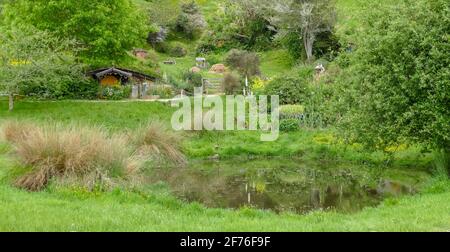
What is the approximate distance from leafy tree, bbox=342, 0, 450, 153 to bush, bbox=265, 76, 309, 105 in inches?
615

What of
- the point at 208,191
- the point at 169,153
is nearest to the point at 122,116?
the point at 169,153

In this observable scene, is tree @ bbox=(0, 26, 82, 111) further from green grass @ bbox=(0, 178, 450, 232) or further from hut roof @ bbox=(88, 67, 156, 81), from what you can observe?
green grass @ bbox=(0, 178, 450, 232)

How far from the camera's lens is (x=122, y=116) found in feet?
94.4

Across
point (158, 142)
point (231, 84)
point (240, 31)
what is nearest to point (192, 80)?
point (231, 84)

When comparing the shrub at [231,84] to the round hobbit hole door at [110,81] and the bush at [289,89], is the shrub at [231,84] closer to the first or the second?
the bush at [289,89]

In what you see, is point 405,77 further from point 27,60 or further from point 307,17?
point 307,17

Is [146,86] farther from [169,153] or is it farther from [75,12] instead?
[169,153]

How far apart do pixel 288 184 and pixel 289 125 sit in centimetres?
824

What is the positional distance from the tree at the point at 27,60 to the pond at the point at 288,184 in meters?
10.8

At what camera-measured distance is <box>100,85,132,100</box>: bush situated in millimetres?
32750

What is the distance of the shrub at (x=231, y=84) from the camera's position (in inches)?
1442

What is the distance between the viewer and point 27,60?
1115 inches

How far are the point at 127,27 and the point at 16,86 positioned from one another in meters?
7.17

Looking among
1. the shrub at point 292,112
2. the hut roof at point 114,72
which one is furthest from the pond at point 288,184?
the hut roof at point 114,72
